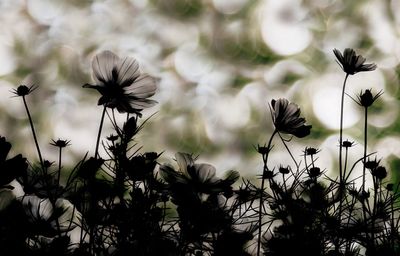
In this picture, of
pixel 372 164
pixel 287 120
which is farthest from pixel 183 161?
pixel 372 164

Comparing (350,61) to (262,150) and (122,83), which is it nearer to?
(262,150)

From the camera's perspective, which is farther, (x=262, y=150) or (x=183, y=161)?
(x=262, y=150)

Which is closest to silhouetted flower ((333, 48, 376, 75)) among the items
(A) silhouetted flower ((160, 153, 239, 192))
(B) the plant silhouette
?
(B) the plant silhouette

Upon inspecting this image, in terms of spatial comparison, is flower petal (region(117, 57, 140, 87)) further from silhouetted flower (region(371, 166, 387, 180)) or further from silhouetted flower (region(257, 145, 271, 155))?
silhouetted flower (region(371, 166, 387, 180))

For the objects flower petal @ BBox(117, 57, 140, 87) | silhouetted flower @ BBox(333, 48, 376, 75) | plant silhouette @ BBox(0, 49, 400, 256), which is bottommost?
plant silhouette @ BBox(0, 49, 400, 256)

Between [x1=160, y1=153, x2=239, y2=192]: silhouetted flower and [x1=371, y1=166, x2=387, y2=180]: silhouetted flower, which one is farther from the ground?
[x1=371, y1=166, x2=387, y2=180]: silhouetted flower

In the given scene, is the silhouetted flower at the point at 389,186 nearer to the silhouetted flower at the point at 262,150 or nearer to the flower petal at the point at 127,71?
the silhouetted flower at the point at 262,150

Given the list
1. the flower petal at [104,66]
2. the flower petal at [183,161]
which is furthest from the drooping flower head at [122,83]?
the flower petal at [183,161]
